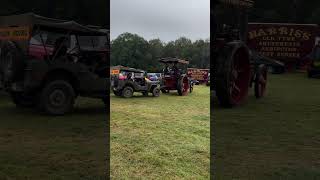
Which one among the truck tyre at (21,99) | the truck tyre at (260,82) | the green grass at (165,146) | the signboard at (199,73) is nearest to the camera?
the green grass at (165,146)

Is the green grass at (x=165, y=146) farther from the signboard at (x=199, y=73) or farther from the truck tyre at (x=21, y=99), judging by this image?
the truck tyre at (x=21, y=99)

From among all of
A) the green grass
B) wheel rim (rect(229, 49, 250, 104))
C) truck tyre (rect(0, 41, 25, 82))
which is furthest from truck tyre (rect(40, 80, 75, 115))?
the green grass

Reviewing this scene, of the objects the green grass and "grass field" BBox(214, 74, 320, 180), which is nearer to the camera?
the green grass

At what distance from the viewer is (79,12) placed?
12.0 feet

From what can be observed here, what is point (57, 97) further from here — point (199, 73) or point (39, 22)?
point (199, 73)

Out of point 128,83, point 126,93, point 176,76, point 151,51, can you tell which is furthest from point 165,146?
point 128,83

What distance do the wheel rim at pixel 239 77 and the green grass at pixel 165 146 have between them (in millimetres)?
3064

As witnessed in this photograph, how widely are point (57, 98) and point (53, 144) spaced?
2262mm

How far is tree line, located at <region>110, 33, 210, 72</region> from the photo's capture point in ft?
7.03

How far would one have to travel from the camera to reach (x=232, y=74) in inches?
233

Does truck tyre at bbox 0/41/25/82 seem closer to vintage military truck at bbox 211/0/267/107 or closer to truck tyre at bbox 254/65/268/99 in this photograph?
vintage military truck at bbox 211/0/267/107

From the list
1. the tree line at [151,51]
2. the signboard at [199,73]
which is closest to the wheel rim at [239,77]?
the signboard at [199,73]

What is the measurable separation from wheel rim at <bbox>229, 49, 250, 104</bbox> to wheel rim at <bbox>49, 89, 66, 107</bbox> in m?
2.51

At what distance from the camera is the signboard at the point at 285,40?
417 cm
